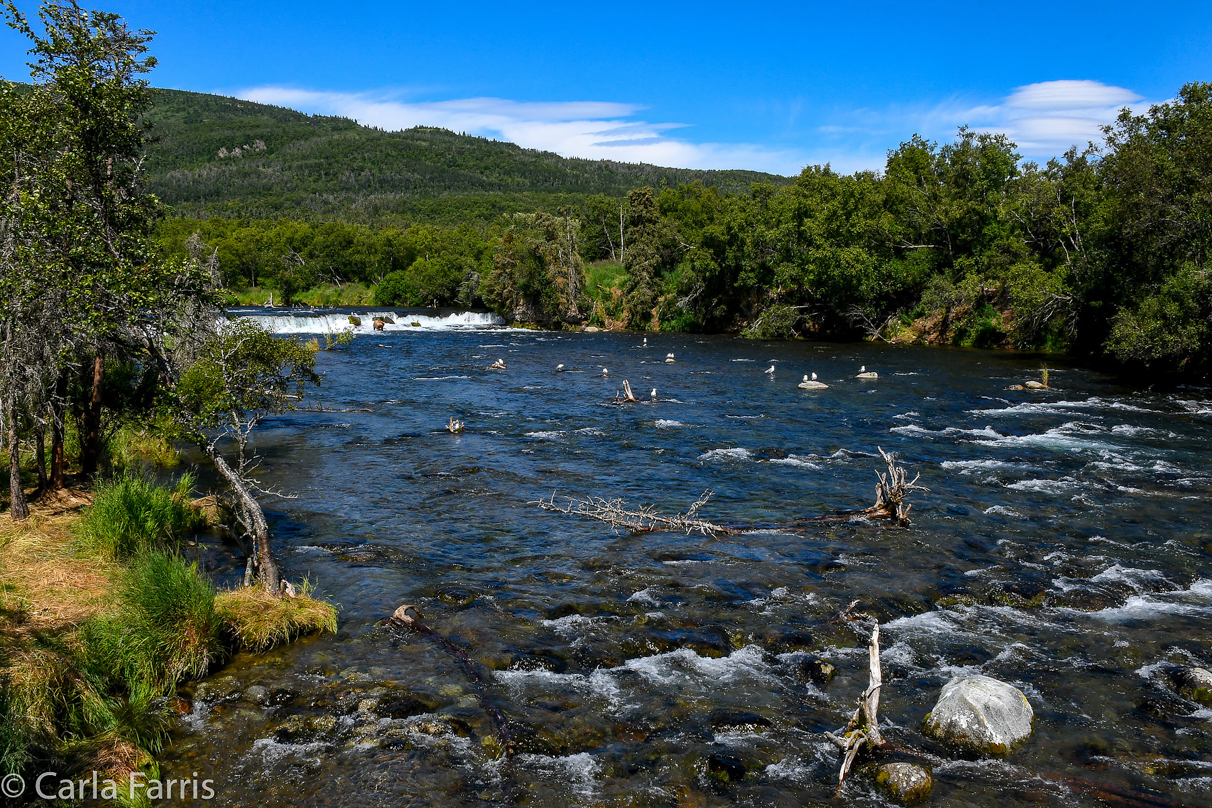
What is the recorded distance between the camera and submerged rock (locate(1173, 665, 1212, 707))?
8.91 metres

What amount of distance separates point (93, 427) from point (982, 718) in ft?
54.0

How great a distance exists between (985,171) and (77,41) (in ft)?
183

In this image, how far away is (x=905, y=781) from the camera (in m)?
7.29

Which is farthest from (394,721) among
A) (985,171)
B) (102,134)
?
(985,171)

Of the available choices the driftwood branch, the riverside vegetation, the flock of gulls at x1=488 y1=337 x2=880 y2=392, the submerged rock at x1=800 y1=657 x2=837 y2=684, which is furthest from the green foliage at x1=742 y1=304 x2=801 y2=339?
the submerged rock at x1=800 y1=657 x2=837 y2=684

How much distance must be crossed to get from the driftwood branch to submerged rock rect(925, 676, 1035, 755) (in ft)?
→ 22.5

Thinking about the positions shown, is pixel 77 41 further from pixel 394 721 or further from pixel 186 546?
pixel 394 721

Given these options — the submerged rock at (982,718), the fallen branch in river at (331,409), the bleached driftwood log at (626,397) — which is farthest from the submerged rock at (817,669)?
the fallen branch in river at (331,409)

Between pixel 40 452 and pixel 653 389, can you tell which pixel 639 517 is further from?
pixel 653 389

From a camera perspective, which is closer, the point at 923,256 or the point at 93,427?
the point at 93,427

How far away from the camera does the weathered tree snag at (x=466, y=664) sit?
8.12 m

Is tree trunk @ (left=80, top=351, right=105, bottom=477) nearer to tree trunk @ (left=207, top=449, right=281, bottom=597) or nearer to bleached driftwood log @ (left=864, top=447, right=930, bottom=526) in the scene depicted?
tree trunk @ (left=207, top=449, right=281, bottom=597)

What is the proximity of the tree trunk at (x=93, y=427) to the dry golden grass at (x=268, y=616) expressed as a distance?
6.04 m

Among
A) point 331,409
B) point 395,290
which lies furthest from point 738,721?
point 395,290
